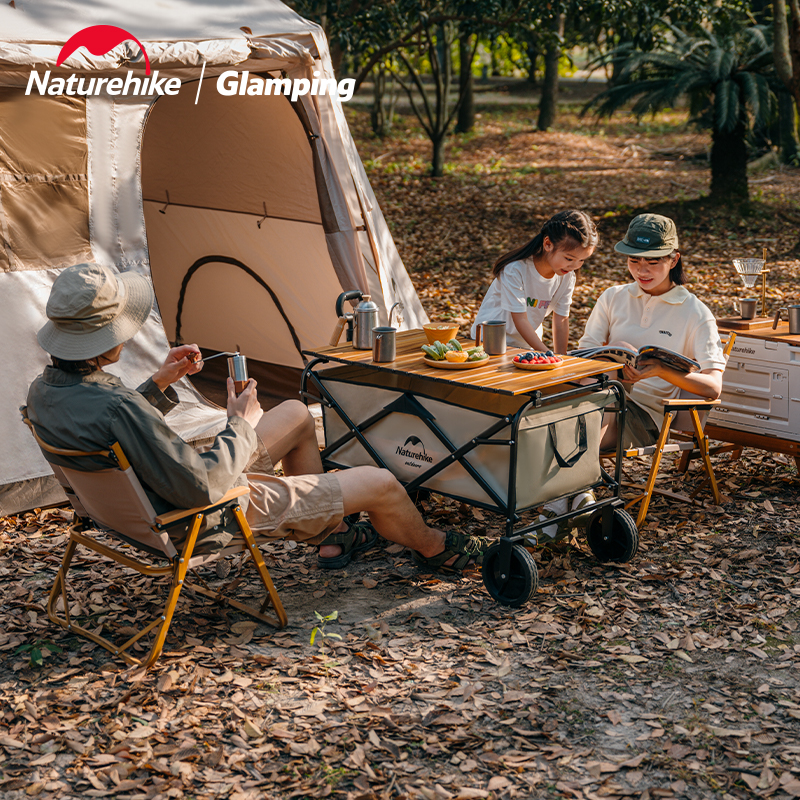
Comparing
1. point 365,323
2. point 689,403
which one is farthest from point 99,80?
point 689,403

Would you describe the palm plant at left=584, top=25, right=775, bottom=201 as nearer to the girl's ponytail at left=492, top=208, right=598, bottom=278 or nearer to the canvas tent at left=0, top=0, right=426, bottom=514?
the canvas tent at left=0, top=0, right=426, bottom=514

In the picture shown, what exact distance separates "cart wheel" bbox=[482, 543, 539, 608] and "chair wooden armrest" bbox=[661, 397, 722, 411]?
45.6 inches

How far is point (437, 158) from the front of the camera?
14820 millimetres

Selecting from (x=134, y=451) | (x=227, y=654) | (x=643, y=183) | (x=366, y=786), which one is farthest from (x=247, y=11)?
(x=643, y=183)

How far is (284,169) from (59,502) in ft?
9.27

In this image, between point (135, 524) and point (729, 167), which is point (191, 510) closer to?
point (135, 524)

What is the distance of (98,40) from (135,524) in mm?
2715

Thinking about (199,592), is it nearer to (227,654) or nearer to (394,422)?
(227,654)

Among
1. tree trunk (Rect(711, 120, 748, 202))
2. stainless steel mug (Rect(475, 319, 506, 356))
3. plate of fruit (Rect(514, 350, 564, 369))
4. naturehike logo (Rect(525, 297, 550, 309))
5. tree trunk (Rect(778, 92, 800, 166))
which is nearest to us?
plate of fruit (Rect(514, 350, 564, 369))

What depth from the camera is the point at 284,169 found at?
654cm

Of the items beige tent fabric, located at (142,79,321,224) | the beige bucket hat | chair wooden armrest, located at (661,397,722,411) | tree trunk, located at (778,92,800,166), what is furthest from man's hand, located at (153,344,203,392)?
tree trunk, located at (778,92,800,166)

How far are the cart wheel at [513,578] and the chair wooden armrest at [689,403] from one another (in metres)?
1.16

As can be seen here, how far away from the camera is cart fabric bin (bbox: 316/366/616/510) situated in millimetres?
3846

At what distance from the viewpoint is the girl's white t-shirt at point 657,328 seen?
4.61 meters
